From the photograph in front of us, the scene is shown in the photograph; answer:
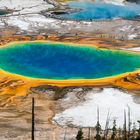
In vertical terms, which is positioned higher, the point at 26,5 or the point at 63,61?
the point at 26,5

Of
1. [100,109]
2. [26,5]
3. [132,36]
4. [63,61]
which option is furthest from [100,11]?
[100,109]

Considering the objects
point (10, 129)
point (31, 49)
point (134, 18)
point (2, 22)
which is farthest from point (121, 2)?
point (10, 129)

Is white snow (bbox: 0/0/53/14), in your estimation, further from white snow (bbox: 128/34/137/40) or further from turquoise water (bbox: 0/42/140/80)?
white snow (bbox: 128/34/137/40)

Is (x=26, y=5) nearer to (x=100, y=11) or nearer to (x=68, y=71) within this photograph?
(x=100, y=11)

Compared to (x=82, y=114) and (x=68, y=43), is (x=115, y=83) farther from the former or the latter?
(x=68, y=43)

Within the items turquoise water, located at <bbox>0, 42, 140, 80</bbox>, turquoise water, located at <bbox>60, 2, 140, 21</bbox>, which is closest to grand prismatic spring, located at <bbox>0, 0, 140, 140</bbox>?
turquoise water, located at <bbox>0, 42, 140, 80</bbox>

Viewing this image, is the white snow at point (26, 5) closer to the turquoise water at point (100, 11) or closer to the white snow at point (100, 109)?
the turquoise water at point (100, 11)
